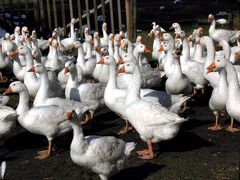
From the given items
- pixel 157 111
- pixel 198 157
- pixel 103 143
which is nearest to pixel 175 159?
pixel 198 157

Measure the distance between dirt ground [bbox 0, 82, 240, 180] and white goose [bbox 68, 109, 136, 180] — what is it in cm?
50

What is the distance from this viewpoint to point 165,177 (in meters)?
6.66

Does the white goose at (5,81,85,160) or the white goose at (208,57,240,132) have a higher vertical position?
the white goose at (208,57,240,132)

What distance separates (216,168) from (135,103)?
1.66 m

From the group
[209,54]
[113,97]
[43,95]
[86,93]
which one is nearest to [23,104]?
[43,95]

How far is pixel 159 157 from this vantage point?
7438mm

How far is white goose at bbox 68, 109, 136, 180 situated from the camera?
6.28 meters

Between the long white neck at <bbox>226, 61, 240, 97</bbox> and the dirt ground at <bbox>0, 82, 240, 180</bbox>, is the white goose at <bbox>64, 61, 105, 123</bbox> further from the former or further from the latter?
the long white neck at <bbox>226, 61, 240, 97</bbox>

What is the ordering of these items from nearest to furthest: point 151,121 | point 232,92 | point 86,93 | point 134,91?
1. point 151,121
2. point 232,92
3. point 134,91
4. point 86,93

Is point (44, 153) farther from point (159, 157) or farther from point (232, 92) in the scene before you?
point (232, 92)

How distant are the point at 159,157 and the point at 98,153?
1.49 meters

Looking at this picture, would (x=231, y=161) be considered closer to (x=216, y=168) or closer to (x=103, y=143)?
(x=216, y=168)

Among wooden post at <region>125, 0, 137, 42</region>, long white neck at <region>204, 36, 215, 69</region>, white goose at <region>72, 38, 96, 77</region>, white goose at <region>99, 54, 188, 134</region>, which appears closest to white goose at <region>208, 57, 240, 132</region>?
white goose at <region>99, 54, 188, 134</region>

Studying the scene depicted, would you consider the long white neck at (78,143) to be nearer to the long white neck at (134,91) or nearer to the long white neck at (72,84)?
the long white neck at (134,91)
